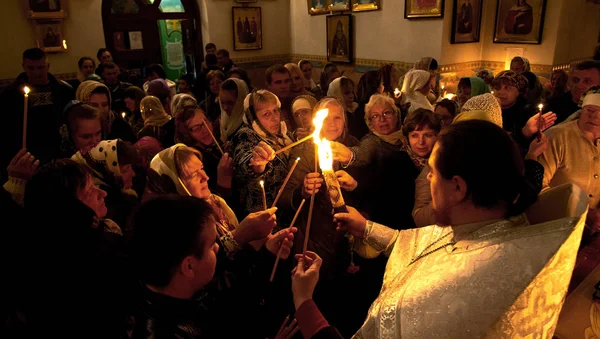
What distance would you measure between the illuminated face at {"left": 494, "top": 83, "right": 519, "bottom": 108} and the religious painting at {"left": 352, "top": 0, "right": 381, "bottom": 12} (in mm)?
5354

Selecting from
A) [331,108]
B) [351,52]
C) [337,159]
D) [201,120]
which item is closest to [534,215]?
[337,159]

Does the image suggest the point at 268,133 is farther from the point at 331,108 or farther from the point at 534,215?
the point at 534,215

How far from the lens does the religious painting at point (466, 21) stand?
296 inches

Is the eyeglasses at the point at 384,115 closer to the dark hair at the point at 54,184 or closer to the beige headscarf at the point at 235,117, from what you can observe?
the beige headscarf at the point at 235,117

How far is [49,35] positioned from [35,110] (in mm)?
4935

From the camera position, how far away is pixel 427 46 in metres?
7.85

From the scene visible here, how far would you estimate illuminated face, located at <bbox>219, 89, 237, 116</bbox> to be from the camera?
160 inches

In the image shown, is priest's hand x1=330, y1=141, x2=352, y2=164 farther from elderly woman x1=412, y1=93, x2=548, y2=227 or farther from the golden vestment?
the golden vestment

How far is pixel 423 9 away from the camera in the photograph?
7746 mm

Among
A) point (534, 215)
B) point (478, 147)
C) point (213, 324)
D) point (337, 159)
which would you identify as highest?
point (478, 147)

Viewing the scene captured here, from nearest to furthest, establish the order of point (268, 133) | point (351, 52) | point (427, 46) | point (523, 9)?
point (268, 133), point (523, 9), point (427, 46), point (351, 52)

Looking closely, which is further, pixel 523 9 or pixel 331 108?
pixel 523 9

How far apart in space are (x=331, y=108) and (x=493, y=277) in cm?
207

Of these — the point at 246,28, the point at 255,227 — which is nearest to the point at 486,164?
the point at 255,227
